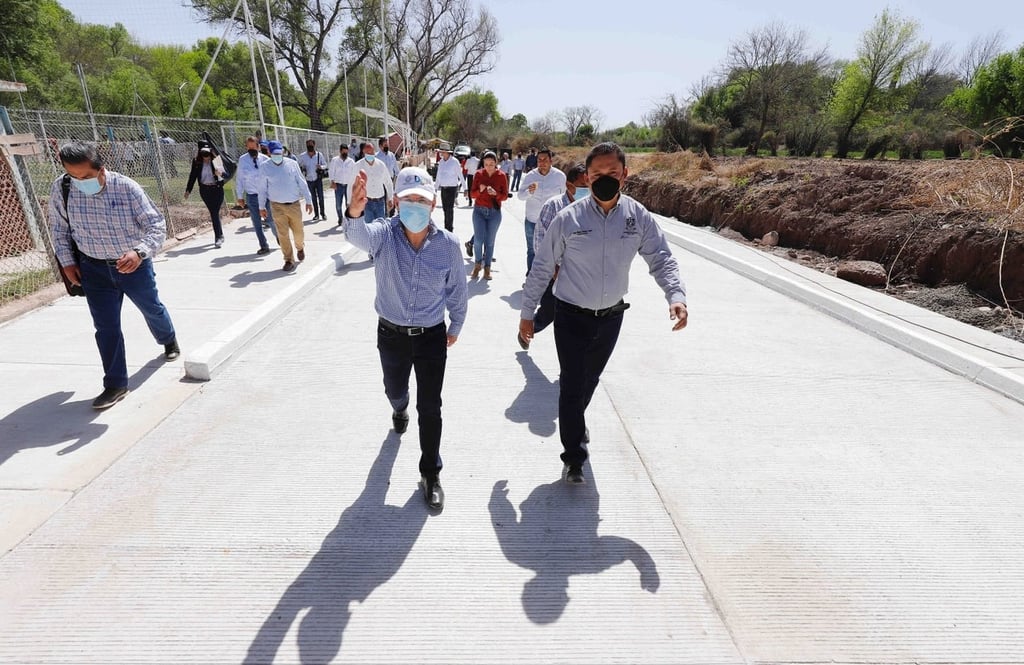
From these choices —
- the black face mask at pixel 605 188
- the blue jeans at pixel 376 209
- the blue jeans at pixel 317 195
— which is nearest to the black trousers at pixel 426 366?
the black face mask at pixel 605 188

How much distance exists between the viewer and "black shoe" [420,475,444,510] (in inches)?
111

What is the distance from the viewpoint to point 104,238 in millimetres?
3641

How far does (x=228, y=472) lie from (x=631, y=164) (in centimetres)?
2393

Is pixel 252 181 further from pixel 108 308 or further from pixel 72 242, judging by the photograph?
pixel 108 308

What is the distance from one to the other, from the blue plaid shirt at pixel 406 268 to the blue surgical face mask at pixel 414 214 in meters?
0.09

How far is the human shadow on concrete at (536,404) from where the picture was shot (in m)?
3.78

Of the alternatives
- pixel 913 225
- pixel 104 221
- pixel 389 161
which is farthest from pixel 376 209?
pixel 913 225

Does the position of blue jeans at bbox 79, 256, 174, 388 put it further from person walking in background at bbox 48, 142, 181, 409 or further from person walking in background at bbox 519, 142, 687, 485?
person walking in background at bbox 519, 142, 687, 485

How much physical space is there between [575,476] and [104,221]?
363 cm

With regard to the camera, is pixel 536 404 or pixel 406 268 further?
pixel 536 404

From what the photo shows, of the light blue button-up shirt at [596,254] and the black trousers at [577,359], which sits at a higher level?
the light blue button-up shirt at [596,254]

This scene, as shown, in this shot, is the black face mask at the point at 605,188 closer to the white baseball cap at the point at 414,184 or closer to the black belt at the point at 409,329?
the white baseball cap at the point at 414,184

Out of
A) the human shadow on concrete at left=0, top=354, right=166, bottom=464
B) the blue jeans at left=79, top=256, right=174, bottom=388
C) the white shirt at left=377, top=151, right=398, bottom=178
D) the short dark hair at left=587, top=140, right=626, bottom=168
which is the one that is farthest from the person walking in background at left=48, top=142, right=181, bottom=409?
the white shirt at left=377, top=151, right=398, bottom=178

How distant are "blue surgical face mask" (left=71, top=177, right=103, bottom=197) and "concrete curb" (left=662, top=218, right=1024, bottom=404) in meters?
7.15
